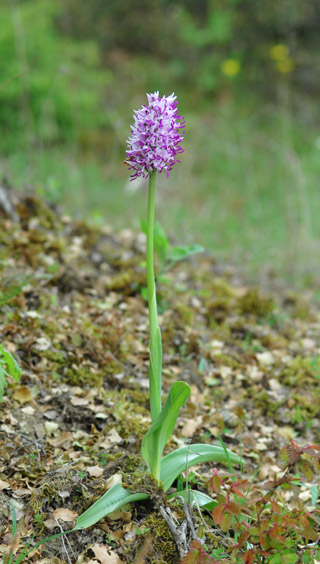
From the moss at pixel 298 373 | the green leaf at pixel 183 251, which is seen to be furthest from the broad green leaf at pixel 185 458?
the green leaf at pixel 183 251

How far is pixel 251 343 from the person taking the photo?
10.5ft

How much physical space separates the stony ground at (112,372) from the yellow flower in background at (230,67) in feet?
18.0

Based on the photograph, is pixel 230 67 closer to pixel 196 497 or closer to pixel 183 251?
pixel 183 251

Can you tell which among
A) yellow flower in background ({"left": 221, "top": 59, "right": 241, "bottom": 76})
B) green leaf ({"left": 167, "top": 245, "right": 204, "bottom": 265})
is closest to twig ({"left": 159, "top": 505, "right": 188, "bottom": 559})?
green leaf ({"left": 167, "top": 245, "right": 204, "bottom": 265})

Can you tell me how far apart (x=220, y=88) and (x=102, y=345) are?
773 cm

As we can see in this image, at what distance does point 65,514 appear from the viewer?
67.0 inches

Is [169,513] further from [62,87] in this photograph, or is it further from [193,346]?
[62,87]

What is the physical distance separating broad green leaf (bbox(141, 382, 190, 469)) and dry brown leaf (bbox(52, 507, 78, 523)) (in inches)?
11.8

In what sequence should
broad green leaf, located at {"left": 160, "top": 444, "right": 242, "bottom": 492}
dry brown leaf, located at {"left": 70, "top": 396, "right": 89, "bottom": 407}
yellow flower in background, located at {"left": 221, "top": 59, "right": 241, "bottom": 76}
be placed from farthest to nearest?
1. yellow flower in background, located at {"left": 221, "top": 59, "right": 241, "bottom": 76}
2. dry brown leaf, located at {"left": 70, "top": 396, "right": 89, "bottom": 407}
3. broad green leaf, located at {"left": 160, "top": 444, "right": 242, "bottom": 492}

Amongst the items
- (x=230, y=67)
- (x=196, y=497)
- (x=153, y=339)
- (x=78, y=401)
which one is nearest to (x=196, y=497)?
(x=196, y=497)

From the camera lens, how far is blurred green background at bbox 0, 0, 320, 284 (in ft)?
16.4

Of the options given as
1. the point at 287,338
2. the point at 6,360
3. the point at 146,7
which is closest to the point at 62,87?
the point at 146,7

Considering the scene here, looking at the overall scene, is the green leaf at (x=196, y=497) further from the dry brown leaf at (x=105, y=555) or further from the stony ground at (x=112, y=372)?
the dry brown leaf at (x=105, y=555)

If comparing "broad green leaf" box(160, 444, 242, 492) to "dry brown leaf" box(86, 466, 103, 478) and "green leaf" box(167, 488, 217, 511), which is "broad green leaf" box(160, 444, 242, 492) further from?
"dry brown leaf" box(86, 466, 103, 478)
